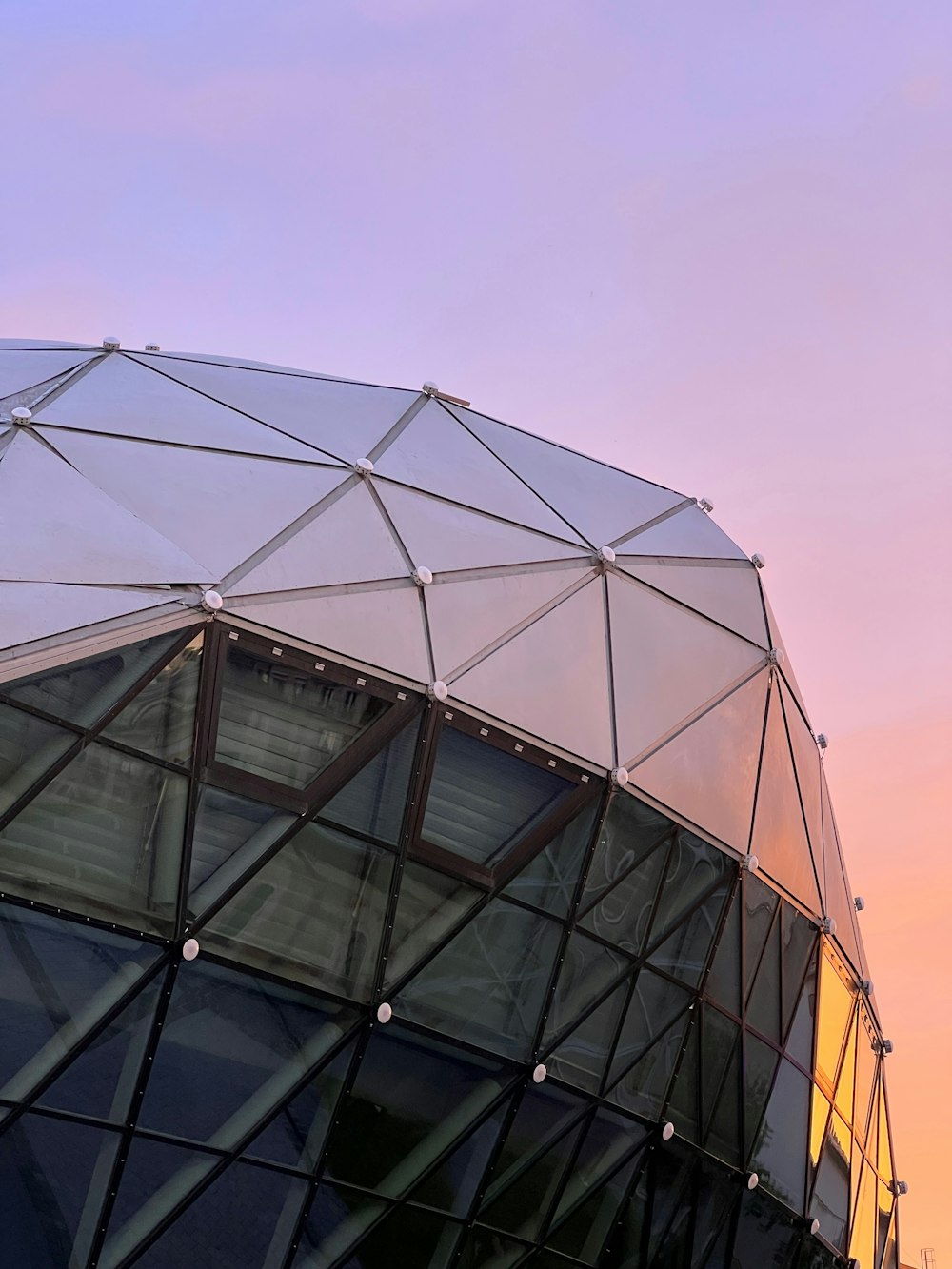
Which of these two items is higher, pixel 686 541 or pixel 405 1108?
pixel 686 541

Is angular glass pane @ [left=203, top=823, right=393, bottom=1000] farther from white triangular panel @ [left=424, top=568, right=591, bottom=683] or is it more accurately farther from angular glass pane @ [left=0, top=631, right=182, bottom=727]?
angular glass pane @ [left=0, top=631, right=182, bottom=727]

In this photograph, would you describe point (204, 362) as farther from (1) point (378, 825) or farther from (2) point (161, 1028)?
(2) point (161, 1028)

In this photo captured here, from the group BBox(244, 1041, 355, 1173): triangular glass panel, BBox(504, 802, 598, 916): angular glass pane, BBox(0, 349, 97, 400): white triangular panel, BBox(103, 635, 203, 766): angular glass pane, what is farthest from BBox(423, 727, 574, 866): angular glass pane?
BBox(0, 349, 97, 400): white triangular panel

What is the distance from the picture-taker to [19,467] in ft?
52.2

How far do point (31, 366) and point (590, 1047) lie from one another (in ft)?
41.1

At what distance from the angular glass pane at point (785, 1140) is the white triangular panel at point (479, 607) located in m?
8.43

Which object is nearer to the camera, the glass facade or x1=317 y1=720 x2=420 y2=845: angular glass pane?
the glass facade

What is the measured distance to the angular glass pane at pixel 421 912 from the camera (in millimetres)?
15953

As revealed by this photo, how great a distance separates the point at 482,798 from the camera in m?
16.5

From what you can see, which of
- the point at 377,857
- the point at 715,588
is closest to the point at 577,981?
the point at 377,857

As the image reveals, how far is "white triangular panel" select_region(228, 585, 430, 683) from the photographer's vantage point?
15.4 meters

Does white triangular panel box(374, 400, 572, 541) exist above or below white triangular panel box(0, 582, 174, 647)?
above

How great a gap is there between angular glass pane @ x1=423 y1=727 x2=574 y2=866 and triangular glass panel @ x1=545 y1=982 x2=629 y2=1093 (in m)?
2.81

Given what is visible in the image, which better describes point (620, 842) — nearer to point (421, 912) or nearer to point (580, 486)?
point (421, 912)
